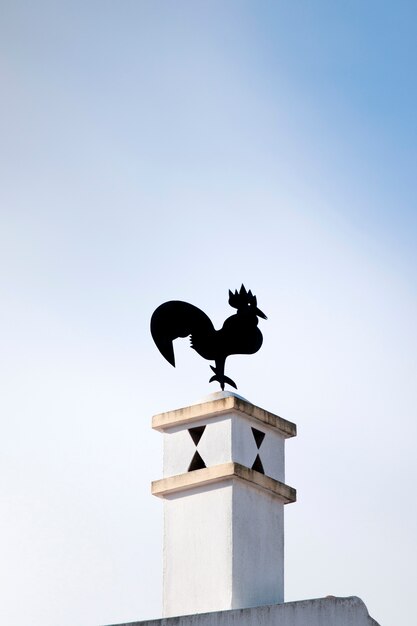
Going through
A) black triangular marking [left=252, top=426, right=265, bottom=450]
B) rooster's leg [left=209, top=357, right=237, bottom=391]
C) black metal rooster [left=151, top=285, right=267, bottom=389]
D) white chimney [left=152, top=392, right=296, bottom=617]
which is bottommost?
white chimney [left=152, top=392, right=296, bottom=617]

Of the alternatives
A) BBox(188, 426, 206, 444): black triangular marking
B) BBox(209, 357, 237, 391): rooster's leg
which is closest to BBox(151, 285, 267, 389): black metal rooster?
BBox(209, 357, 237, 391): rooster's leg

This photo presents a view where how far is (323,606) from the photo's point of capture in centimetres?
1728

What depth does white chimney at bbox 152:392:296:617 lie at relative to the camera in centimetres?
1781

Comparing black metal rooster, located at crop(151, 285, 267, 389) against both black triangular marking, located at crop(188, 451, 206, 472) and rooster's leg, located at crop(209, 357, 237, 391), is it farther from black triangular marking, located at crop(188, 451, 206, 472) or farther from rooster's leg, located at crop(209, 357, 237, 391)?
black triangular marking, located at crop(188, 451, 206, 472)

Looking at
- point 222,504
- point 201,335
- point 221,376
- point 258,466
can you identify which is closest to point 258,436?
point 258,466

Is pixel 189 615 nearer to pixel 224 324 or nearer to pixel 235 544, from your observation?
pixel 235 544

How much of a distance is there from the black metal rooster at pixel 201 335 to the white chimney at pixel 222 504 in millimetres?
557

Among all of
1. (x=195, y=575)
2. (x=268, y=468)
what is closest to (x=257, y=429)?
(x=268, y=468)

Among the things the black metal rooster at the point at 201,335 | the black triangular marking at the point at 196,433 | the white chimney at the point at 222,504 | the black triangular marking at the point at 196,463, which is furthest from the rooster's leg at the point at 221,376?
the black triangular marking at the point at 196,463

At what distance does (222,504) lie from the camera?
1805 centimetres

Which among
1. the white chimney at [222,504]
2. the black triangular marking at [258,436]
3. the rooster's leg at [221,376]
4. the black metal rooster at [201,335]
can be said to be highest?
the black metal rooster at [201,335]

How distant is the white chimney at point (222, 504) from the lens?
17812mm

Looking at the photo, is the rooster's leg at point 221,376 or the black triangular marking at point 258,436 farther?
the rooster's leg at point 221,376

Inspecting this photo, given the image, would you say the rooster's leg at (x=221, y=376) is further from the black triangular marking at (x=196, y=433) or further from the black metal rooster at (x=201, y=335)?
the black triangular marking at (x=196, y=433)
